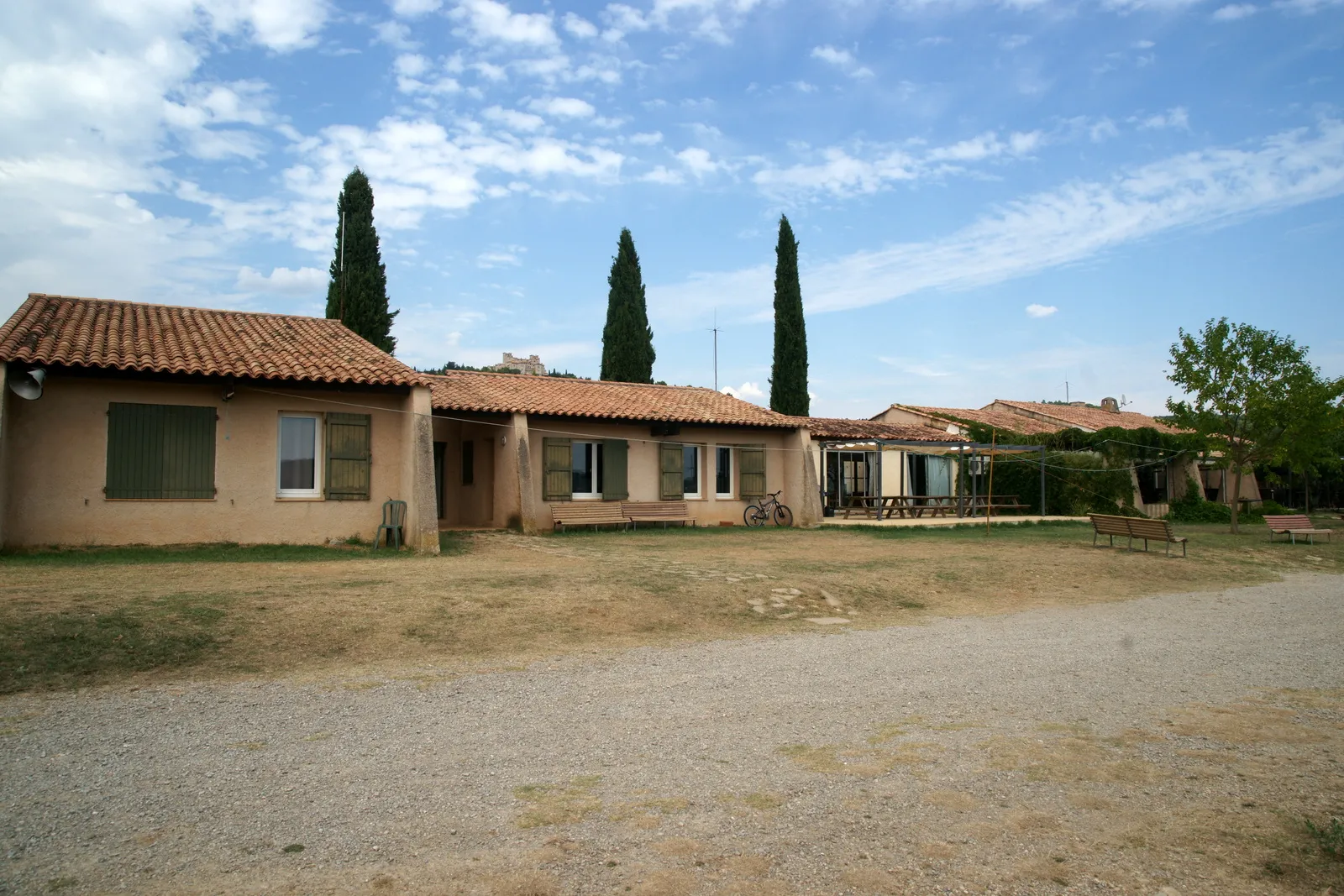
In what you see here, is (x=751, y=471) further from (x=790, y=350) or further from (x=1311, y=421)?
(x=1311, y=421)

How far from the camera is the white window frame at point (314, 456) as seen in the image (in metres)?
14.5

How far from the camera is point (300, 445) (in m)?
14.8

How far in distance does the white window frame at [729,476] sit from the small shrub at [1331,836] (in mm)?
17812

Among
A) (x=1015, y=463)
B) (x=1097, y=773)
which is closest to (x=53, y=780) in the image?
(x=1097, y=773)

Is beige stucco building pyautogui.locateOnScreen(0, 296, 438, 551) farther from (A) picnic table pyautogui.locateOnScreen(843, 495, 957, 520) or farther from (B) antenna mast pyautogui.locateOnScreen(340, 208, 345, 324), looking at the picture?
(A) picnic table pyautogui.locateOnScreen(843, 495, 957, 520)

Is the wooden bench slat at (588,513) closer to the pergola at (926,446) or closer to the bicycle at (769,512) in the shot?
the bicycle at (769,512)

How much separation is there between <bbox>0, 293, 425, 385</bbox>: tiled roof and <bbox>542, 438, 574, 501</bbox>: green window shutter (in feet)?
14.2

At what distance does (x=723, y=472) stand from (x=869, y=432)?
252 inches

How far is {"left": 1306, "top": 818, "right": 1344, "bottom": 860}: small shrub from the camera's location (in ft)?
11.9

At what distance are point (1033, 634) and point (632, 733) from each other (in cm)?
553

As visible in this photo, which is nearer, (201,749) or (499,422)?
(201,749)

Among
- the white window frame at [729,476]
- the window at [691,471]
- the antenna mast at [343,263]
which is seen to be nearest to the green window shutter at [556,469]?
the window at [691,471]

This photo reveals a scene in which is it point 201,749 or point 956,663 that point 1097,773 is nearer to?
point 956,663

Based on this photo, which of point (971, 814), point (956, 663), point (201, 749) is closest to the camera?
point (971, 814)
